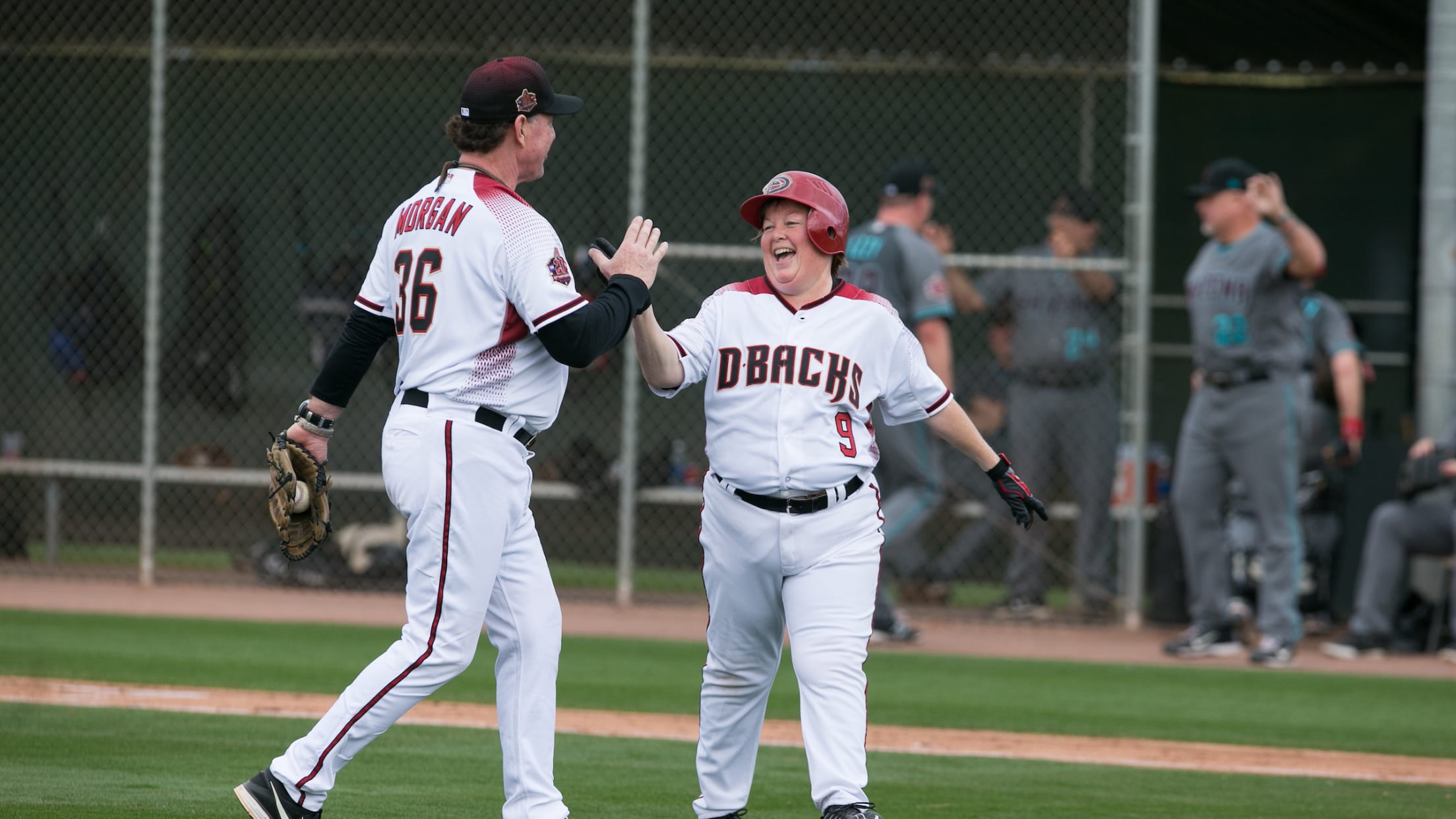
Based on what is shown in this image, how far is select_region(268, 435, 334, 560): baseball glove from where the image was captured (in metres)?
4.19

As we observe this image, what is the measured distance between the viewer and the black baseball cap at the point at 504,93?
398 centimetres

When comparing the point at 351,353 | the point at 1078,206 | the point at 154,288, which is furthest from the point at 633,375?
the point at 351,353

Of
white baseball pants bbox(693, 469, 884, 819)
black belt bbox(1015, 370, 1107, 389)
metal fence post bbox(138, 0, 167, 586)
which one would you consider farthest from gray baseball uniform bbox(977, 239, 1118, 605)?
white baseball pants bbox(693, 469, 884, 819)

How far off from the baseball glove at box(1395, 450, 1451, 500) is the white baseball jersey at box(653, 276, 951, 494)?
529 cm

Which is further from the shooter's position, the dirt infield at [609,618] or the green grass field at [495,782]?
the dirt infield at [609,618]

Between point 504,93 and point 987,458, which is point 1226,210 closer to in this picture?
point 987,458

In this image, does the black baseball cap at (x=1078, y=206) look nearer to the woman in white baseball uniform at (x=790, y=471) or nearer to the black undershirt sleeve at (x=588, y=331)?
the woman in white baseball uniform at (x=790, y=471)

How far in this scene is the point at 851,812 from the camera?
12.7 feet

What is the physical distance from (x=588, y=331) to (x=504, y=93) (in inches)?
25.0

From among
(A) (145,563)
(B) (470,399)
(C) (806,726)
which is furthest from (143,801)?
(A) (145,563)

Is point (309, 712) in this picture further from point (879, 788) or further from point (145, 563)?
point (145, 563)

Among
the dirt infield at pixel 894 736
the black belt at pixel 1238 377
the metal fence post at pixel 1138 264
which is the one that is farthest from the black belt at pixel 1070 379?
the dirt infield at pixel 894 736

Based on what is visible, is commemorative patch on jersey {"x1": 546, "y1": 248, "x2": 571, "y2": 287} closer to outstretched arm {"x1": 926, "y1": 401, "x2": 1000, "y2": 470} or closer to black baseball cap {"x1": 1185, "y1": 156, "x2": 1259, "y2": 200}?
outstretched arm {"x1": 926, "y1": 401, "x2": 1000, "y2": 470}

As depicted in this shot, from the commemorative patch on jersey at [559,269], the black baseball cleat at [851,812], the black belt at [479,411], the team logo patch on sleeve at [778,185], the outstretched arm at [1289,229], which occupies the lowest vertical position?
the black baseball cleat at [851,812]
